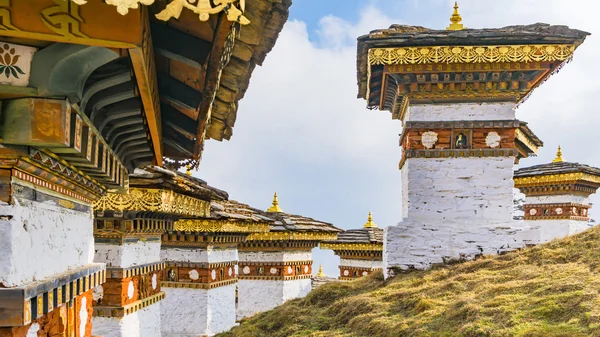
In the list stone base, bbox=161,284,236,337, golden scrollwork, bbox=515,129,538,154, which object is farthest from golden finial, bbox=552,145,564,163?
stone base, bbox=161,284,236,337

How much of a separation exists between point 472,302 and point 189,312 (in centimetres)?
606

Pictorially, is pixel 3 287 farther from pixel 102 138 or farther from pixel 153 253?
pixel 153 253

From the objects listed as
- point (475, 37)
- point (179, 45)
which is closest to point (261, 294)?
point (475, 37)

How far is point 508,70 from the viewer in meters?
7.48

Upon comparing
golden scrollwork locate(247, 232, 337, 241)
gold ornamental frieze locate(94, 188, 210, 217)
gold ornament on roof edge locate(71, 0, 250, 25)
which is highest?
gold ornament on roof edge locate(71, 0, 250, 25)

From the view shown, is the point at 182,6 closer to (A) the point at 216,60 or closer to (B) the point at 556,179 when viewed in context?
(A) the point at 216,60

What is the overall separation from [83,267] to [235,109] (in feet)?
4.87

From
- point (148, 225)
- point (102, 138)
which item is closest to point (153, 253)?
point (148, 225)

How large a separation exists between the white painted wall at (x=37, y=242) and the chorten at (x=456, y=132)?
5.11 metres

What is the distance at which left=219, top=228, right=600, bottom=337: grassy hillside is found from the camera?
4.29 metres

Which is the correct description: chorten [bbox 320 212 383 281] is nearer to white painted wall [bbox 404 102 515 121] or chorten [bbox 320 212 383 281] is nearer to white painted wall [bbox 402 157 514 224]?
white painted wall [bbox 402 157 514 224]

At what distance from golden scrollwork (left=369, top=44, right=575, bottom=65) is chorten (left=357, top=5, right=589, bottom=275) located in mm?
14

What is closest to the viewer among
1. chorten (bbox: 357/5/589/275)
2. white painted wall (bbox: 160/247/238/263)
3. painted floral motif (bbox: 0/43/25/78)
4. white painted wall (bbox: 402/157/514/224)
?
painted floral motif (bbox: 0/43/25/78)

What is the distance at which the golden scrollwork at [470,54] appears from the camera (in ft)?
23.7
